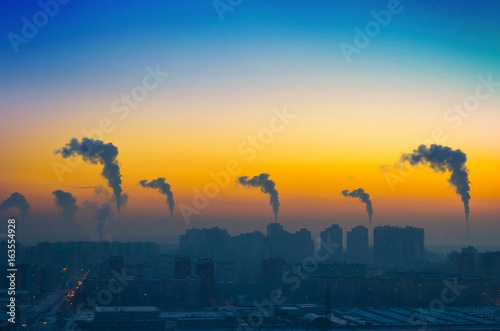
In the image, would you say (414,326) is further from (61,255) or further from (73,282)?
(61,255)

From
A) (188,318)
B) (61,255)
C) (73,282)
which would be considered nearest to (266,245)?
(61,255)

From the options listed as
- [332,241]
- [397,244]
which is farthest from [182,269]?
[397,244]

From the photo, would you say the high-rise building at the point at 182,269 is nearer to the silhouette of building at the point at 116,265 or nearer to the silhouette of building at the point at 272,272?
the silhouette of building at the point at 116,265

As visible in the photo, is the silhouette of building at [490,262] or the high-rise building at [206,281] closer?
the high-rise building at [206,281]

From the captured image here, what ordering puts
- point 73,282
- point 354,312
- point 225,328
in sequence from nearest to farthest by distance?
point 225,328, point 354,312, point 73,282

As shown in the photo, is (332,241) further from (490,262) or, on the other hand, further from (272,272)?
(272,272)

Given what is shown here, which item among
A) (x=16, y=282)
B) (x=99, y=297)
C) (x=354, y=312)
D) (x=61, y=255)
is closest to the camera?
(x=354, y=312)

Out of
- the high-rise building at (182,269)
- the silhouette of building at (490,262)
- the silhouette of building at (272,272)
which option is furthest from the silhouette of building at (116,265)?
the silhouette of building at (490,262)
